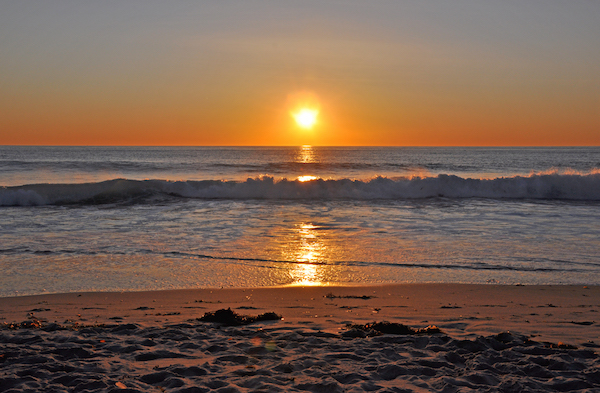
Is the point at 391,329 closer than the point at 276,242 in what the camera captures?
Yes

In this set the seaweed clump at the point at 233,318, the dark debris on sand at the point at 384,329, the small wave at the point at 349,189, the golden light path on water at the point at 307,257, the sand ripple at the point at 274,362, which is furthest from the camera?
the small wave at the point at 349,189

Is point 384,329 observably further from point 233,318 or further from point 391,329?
point 233,318

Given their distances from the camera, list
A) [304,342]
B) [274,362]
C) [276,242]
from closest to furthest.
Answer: [274,362] < [304,342] < [276,242]

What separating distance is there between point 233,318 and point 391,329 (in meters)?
1.56

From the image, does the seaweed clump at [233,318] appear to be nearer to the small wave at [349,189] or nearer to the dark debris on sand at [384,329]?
the dark debris on sand at [384,329]

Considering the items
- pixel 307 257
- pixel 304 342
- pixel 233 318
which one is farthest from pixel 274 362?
pixel 307 257

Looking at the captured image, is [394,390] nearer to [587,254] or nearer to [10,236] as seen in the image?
[587,254]

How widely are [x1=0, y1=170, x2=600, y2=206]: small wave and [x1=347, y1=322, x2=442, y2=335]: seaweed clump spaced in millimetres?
14919

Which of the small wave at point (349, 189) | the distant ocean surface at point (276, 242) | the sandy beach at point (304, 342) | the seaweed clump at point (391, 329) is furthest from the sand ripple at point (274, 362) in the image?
the small wave at point (349, 189)

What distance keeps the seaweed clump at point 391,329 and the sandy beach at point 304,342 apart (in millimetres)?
53

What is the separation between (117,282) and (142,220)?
21.3 ft

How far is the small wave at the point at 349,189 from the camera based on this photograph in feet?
63.4

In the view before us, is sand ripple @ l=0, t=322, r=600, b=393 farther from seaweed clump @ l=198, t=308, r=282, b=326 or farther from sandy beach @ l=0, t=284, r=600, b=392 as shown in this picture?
seaweed clump @ l=198, t=308, r=282, b=326

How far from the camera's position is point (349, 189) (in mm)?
20547
